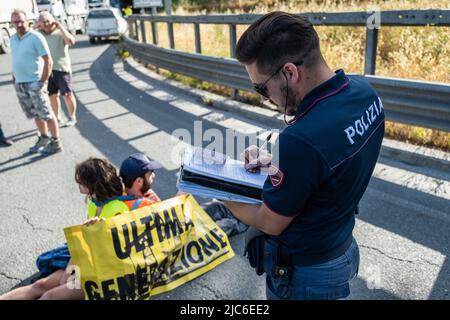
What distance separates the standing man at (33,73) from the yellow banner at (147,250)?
361 centimetres

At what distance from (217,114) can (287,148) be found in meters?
6.17

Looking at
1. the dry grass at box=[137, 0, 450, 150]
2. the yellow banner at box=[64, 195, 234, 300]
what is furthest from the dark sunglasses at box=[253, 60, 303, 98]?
the dry grass at box=[137, 0, 450, 150]

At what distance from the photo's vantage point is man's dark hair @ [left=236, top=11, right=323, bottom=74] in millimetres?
1381

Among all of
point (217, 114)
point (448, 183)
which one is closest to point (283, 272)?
point (448, 183)

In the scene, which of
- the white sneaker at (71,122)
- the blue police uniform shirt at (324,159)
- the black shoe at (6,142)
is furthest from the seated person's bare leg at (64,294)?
the white sneaker at (71,122)

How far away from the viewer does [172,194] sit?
4.62m

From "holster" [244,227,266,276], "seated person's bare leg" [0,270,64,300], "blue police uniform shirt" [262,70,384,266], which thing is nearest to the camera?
"blue police uniform shirt" [262,70,384,266]

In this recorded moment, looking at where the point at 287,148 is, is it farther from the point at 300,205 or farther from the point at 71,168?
the point at 71,168

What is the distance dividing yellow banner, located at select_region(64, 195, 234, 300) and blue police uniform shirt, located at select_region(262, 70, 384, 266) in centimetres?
163

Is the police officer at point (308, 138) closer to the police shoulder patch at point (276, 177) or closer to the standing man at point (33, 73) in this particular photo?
the police shoulder patch at point (276, 177)

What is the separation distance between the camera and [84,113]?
8.25 m

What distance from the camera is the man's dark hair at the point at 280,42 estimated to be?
1.38m

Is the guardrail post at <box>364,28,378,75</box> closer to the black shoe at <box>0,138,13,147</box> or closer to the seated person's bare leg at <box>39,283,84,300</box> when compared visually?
the seated person's bare leg at <box>39,283,84,300</box>

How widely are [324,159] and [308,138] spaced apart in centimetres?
9
